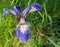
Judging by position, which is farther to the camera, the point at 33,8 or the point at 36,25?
the point at 36,25

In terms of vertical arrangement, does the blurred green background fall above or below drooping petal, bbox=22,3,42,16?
below

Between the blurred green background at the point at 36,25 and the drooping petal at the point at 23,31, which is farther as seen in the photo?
the blurred green background at the point at 36,25

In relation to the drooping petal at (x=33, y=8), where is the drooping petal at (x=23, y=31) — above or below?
below

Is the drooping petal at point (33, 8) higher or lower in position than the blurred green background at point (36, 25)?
higher

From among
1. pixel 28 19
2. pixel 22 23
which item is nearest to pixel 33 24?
pixel 28 19

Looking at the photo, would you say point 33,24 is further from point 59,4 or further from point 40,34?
point 59,4

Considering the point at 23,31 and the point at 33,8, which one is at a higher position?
the point at 33,8

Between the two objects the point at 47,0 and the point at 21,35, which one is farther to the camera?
the point at 47,0

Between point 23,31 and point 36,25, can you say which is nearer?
point 23,31
